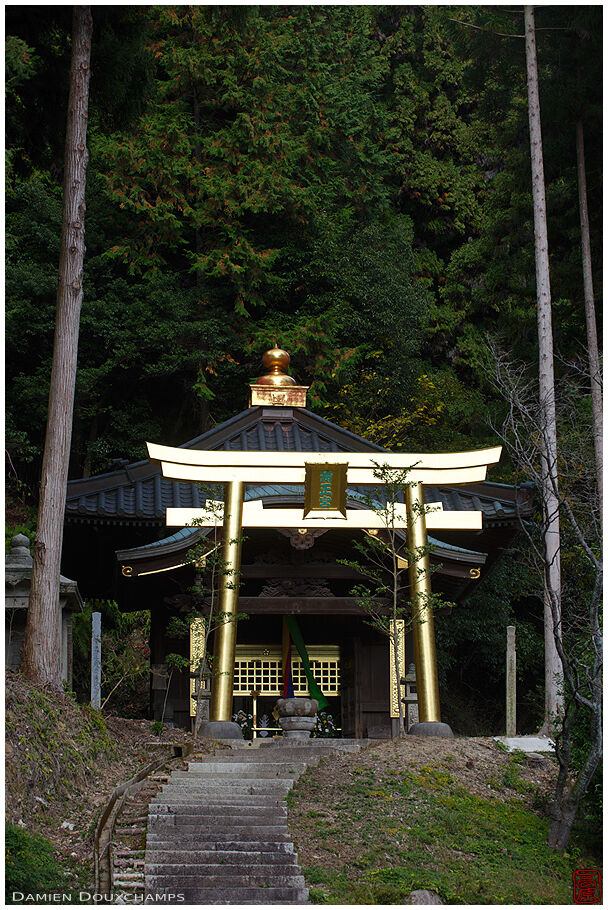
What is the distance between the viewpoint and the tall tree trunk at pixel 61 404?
31.1ft

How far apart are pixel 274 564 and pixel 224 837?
6440 mm

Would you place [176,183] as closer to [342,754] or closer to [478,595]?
[478,595]

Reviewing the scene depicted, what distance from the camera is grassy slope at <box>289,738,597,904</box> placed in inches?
275

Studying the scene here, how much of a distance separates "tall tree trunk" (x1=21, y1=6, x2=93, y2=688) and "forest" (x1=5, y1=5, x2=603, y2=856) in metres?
9.47

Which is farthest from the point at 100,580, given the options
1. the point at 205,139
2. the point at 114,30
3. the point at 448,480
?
the point at 205,139

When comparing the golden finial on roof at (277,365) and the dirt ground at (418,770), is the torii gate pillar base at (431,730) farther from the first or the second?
the golden finial on roof at (277,365)

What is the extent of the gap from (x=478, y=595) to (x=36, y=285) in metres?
11.6

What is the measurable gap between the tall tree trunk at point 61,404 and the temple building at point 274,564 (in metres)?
2.71

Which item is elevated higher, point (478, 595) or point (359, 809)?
point (478, 595)

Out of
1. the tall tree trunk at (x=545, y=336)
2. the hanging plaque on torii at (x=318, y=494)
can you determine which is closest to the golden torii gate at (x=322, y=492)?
the hanging plaque on torii at (x=318, y=494)

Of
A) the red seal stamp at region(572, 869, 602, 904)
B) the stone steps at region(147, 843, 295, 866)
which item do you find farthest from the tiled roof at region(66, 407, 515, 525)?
the red seal stamp at region(572, 869, 602, 904)

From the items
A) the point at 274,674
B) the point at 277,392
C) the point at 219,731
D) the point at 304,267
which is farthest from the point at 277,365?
the point at 304,267

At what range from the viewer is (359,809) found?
815cm

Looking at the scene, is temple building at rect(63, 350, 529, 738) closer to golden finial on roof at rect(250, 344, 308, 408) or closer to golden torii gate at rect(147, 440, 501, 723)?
golden finial on roof at rect(250, 344, 308, 408)
